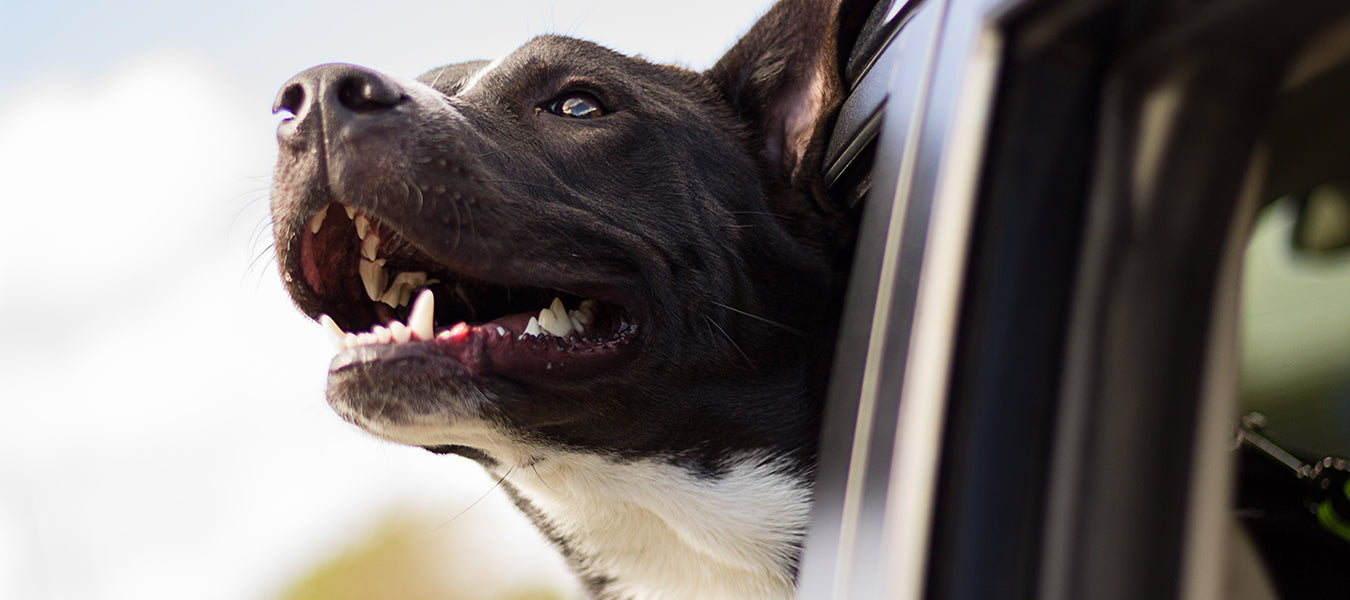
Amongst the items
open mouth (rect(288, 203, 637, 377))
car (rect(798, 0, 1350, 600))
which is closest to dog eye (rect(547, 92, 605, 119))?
open mouth (rect(288, 203, 637, 377))

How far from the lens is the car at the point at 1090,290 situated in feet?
3.05

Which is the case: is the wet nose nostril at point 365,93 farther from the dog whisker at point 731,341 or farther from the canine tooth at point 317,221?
the dog whisker at point 731,341

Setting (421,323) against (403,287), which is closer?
(421,323)

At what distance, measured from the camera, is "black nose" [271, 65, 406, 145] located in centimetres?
192

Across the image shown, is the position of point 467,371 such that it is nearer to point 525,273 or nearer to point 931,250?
point 525,273

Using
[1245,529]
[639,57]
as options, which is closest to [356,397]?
[639,57]

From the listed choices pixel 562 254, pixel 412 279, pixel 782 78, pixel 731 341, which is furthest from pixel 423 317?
pixel 782 78

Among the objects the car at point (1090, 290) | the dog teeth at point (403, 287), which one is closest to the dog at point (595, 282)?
the dog teeth at point (403, 287)

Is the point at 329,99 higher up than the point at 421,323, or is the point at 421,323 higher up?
the point at 329,99

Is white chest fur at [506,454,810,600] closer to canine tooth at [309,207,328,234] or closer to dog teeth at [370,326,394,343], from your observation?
dog teeth at [370,326,394,343]

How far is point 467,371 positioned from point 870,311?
0.97 meters

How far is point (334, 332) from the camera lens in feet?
7.01

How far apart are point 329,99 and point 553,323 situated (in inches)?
24.1

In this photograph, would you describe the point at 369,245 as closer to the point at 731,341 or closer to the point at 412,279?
the point at 412,279
